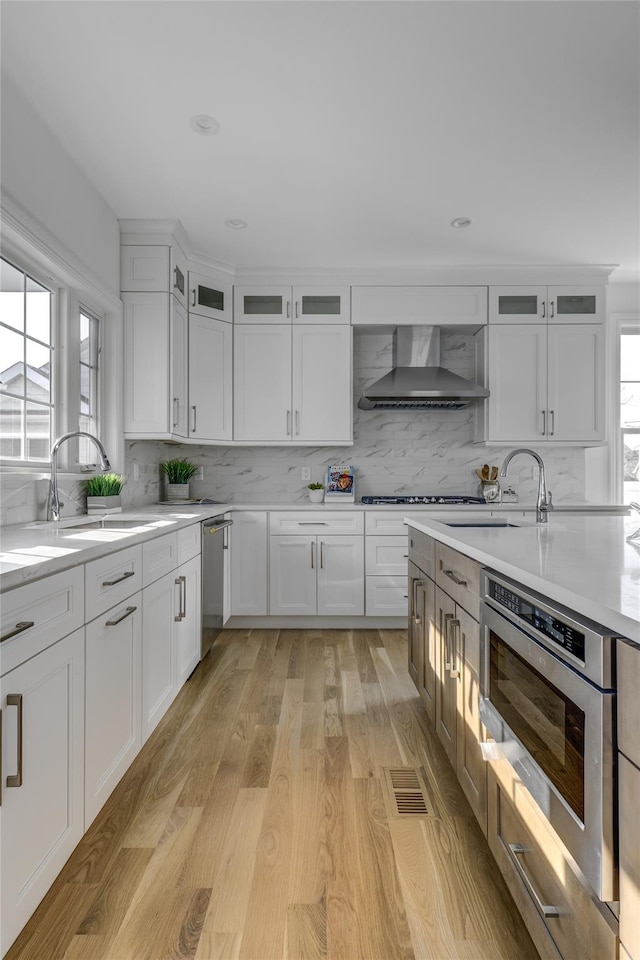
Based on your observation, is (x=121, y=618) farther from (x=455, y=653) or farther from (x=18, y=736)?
(x=455, y=653)

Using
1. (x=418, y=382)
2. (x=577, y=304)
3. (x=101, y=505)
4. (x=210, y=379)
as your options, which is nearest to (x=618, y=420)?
(x=577, y=304)

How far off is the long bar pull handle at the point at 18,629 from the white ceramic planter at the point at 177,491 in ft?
10.2

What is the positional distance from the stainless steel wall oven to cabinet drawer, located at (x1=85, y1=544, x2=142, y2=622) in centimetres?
113

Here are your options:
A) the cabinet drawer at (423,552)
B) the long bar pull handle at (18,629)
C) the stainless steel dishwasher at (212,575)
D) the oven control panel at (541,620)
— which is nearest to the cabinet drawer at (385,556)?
the stainless steel dishwasher at (212,575)

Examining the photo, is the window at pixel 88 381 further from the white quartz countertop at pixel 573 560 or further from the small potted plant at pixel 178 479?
the white quartz countertop at pixel 573 560

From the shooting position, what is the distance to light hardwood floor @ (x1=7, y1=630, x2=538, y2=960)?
1.33 metres

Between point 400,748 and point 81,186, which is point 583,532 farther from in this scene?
point 81,186

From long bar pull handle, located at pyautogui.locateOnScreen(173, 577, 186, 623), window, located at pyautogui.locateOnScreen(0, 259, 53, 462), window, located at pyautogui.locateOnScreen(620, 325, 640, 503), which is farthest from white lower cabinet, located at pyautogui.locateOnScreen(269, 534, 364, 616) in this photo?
window, located at pyautogui.locateOnScreen(620, 325, 640, 503)

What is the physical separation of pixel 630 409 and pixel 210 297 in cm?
360

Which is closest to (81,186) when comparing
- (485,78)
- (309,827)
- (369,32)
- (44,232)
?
(44,232)

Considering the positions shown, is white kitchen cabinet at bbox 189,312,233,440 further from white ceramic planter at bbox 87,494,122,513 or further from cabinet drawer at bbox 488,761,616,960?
cabinet drawer at bbox 488,761,616,960

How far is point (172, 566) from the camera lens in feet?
8.62

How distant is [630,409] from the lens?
4844 mm

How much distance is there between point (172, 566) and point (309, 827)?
4.17 ft
